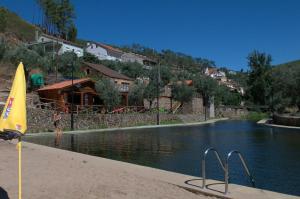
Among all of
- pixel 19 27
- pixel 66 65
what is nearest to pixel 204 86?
pixel 66 65

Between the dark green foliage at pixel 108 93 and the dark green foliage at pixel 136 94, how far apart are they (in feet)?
22.2

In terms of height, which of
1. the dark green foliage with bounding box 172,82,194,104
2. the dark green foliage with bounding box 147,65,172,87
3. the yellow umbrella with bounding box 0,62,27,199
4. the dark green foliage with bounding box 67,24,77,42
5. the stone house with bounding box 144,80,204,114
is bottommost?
the yellow umbrella with bounding box 0,62,27,199

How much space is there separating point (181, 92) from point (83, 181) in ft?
183

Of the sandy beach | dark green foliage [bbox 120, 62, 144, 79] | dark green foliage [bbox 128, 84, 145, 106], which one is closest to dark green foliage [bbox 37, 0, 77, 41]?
dark green foliage [bbox 120, 62, 144, 79]

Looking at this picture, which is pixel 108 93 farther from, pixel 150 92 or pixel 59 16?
pixel 59 16

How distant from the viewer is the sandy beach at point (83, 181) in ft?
28.0

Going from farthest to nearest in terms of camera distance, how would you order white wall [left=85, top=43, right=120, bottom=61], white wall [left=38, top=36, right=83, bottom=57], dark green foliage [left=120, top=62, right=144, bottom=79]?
white wall [left=85, top=43, right=120, bottom=61] → white wall [left=38, top=36, right=83, bottom=57] → dark green foliage [left=120, top=62, right=144, bottom=79]

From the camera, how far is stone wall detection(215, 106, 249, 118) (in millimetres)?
88738

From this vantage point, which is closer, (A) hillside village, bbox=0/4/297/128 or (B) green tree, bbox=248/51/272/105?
(A) hillside village, bbox=0/4/297/128

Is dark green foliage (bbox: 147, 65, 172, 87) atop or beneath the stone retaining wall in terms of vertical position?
atop

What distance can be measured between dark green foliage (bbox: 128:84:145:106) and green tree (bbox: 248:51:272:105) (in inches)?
1819

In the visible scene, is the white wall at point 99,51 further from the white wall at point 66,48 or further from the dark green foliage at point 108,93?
the dark green foliage at point 108,93

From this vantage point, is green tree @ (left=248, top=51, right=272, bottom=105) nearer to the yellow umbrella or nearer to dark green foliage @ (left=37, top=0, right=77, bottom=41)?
dark green foliage @ (left=37, top=0, right=77, bottom=41)

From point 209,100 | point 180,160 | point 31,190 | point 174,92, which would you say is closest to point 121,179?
point 31,190
